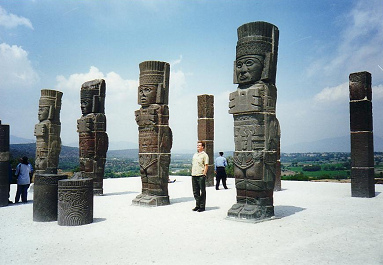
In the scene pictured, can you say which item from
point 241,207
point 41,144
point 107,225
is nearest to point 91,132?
point 41,144

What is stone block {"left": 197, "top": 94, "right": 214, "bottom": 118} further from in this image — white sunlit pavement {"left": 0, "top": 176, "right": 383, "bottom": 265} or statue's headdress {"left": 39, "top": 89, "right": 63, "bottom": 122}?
white sunlit pavement {"left": 0, "top": 176, "right": 383, "bottom": 265}

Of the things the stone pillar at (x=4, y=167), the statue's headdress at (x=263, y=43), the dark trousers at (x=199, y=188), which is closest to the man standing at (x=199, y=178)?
the dark trousers at (x=199, y=188)

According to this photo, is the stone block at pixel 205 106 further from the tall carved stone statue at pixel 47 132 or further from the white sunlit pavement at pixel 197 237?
the white sunlit pavement at pixel 197 237

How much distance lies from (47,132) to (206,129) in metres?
6.49

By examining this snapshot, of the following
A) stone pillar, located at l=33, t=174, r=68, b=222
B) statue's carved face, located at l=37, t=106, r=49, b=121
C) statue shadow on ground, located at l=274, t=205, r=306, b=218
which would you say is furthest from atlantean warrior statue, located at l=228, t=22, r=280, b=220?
statue's carved face, located at l=37, t=106, r=49, b=121

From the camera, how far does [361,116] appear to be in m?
11.0

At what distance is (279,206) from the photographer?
30.8ft

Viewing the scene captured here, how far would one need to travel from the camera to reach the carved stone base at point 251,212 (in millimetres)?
7272

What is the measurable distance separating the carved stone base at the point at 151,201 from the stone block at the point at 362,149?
20.7ft

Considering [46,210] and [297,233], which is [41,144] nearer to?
[46,210]

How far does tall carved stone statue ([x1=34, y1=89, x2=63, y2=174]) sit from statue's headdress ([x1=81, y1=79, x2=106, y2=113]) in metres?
1.93

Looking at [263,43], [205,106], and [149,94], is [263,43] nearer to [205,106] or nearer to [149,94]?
[149,94]

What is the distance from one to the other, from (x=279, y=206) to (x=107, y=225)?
4.75 meters

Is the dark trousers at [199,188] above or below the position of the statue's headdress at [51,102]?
below
